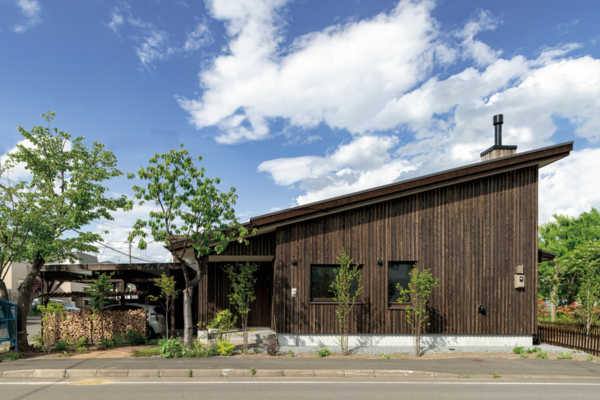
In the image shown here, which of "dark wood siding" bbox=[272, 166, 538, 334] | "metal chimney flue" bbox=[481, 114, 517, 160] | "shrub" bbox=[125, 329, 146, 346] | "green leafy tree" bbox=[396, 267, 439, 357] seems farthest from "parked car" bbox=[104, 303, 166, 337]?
"metal chimney flue" bbox=[481, 114, 517, 160]

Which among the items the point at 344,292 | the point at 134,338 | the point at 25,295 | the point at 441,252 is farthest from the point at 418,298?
the point at 25,295

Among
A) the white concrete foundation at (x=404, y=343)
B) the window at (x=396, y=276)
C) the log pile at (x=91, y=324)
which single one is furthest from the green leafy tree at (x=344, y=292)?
the log pile at (x=91, y=324)

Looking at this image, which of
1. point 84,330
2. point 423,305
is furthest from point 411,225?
point 84,330

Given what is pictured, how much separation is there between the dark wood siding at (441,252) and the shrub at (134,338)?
15.5 feet

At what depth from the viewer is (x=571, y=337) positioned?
12711 mm

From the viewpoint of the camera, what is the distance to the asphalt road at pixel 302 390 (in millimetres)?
7477

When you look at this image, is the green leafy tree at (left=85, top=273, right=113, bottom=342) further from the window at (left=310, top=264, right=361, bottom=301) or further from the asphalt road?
the window at (left=310, top=264, right=361, bottom=301)

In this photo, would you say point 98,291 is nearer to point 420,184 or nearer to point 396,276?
point 396,276

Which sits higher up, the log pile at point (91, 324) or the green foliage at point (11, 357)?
the log pile at point (91, 324)

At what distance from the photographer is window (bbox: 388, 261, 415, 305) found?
12961 mm

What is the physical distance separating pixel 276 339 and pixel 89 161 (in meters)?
8.82

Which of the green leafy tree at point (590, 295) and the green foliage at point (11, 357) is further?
the green leafy tree at point (590, 295)

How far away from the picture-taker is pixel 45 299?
46.0ft

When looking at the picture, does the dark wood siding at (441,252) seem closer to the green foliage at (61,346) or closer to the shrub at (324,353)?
the shrub at (324,353)
